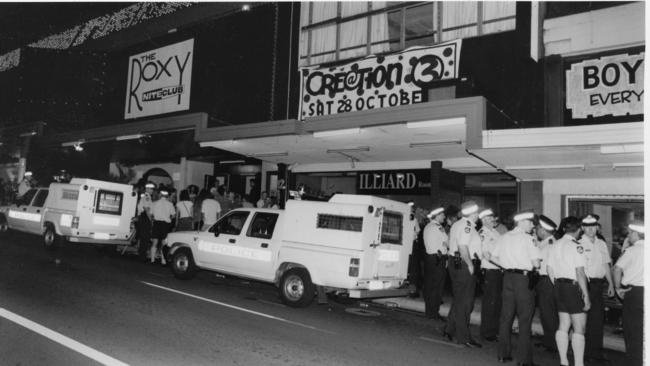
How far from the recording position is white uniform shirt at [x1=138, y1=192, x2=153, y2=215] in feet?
39.7

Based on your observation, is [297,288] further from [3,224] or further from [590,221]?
[3,224]

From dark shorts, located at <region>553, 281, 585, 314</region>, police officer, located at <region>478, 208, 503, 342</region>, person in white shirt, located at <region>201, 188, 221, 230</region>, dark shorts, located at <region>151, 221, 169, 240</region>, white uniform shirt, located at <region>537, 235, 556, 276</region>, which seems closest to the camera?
dark shorts, located at <region>553, 281, 585, 314</region>

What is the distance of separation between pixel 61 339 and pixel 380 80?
956 cm

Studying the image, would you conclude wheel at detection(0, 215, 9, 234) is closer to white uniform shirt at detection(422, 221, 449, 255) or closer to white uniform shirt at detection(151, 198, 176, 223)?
white uniform shirt at detection(151, 198, 176, 223)

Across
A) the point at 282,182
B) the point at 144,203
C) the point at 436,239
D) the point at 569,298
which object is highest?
the point at 282,182

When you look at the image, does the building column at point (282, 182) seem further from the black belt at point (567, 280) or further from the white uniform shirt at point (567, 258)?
the black belt at point (567, 280)

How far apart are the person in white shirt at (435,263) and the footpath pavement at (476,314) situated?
636 millimetres

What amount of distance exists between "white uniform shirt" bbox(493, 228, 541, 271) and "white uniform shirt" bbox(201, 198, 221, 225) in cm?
751

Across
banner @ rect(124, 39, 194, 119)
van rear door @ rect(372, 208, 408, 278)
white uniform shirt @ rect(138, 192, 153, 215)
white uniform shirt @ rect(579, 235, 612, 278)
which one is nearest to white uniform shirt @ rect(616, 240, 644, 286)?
white uniform shirt @ rect(579, 235, 612, 278)

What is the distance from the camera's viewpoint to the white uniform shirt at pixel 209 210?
11273 mm

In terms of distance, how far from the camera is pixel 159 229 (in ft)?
38.0

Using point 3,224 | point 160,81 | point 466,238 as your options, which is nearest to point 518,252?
point 466,238

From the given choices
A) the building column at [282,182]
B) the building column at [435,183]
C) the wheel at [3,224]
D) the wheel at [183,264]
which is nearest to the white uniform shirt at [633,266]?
the building column at [435,183]

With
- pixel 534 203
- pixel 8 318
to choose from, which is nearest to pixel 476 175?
pixel 534 203
